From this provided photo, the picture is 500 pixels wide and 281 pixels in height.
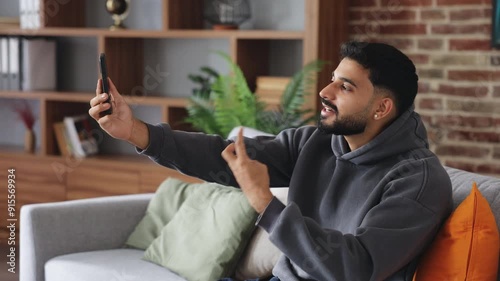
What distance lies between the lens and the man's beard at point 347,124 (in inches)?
84.0

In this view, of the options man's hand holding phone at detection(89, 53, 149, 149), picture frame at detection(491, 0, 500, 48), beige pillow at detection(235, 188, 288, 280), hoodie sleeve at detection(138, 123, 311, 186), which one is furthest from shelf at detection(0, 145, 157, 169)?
man's hand holding phone at detection(89, 53, 149, 149)

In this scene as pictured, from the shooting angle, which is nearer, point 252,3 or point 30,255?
point 30,255

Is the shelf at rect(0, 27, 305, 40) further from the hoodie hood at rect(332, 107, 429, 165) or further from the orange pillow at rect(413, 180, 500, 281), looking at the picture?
the orange pillow at rect(413, 180, 500, 281)

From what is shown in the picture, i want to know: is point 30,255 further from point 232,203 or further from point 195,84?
point 195,84

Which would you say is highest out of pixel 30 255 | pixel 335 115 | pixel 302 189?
pixel 335 115

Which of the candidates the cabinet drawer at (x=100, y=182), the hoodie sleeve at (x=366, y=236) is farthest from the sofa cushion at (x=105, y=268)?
the cabinet drawer at (x=100, y=182)

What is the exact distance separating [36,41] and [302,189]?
299cm

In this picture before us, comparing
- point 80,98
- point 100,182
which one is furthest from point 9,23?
point 100,182

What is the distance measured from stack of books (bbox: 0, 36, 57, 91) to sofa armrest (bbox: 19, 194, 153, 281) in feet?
5.78

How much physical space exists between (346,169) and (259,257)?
79 centimetres

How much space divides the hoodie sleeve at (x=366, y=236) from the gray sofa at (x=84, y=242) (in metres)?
1.16

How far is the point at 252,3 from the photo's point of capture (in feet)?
15.0

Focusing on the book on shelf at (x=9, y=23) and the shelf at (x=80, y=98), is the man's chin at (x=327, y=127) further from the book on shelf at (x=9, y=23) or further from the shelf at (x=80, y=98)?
the book on shelf at (x=9, y=23)

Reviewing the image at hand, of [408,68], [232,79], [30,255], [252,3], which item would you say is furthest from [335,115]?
[252,3]
